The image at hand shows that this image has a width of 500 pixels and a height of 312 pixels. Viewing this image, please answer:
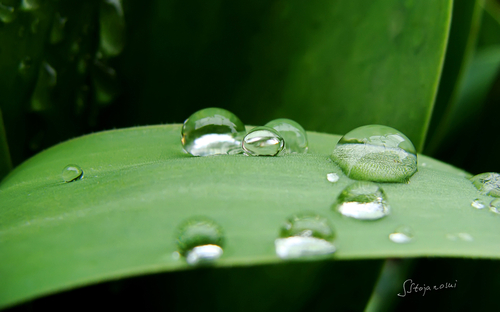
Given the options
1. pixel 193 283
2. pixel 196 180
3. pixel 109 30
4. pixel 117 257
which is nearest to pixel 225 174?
pixel 196 180

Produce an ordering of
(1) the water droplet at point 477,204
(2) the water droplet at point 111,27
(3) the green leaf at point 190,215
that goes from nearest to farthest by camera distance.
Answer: (3) the green leaf at point 190,215
(1) the water droplet at point 477,204
(2) the water droplet at point 111,27

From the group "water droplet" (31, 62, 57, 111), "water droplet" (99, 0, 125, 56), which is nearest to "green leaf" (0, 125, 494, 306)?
"water droplet" (31, 62, 57, 111)

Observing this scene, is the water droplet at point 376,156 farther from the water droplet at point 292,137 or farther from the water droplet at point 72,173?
the water droplet at point 72,173

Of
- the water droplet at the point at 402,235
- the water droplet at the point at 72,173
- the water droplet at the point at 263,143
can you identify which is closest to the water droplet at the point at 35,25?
the water droplet at the point at 72,173

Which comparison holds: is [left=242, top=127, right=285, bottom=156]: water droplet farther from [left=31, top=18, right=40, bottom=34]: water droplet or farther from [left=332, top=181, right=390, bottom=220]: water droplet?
[left=31, top=18, right=40, bottom=34]: water droplet

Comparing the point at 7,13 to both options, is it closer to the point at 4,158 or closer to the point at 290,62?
the point at 4,158

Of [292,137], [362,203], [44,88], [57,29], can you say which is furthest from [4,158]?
[362,203]

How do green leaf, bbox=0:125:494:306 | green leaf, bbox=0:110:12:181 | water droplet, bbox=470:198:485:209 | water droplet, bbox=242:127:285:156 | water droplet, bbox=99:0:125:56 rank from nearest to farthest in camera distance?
green leaf, bbox=0:125:494:306 < water droplet, bbox=470:198:485:209 < water droplet, bbox=242:127:285:156 < green leaf, bbox=0:110:12:181 < water droplet, bbox=99:0:125:56
